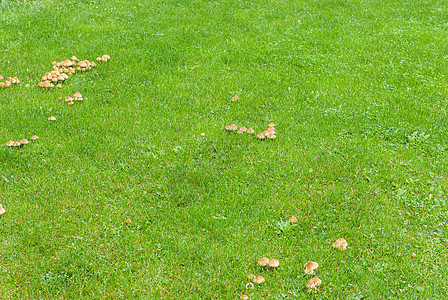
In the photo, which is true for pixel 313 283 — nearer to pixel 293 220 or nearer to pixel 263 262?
pixel 263 262

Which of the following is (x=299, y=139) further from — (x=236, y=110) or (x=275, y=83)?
(x=275, y=83)

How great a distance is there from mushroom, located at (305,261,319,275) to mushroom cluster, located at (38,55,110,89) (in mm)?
6184

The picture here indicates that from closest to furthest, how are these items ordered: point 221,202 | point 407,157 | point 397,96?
point 221,202, point 407,157, point 397,96

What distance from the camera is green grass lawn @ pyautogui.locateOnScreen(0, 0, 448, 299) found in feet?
15.0

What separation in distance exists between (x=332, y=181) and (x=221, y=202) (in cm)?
170

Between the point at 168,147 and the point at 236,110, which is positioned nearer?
the point at 168,147

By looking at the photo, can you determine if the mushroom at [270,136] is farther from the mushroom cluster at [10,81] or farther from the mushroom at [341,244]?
the mushroom cluster at [10,81]

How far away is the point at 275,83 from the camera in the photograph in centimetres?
900

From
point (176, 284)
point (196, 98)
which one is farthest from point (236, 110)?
point (176, 284)

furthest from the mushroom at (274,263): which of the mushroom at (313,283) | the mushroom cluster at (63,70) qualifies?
the mushroom cluster at (63,70)

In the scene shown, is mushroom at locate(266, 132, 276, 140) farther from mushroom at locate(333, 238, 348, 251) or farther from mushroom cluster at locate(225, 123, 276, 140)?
mushroom at locate(333, 238, 348, 251)

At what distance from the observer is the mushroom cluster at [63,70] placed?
836 cm

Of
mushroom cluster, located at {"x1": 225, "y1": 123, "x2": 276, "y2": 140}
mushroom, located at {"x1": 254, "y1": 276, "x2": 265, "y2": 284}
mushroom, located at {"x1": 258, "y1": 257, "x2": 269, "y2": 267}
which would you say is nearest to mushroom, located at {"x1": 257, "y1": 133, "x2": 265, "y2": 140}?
mushroom cluster, located at {"x1": 225, "y1": 123, "x2": 276, "y2": 140}

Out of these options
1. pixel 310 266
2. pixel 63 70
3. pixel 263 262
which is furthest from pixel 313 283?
pixel 63 70
